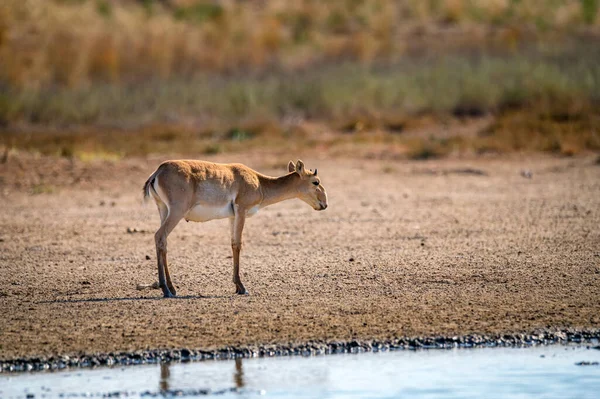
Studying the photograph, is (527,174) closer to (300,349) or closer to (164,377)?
(300,349)

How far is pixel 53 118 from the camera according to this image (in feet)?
89.4

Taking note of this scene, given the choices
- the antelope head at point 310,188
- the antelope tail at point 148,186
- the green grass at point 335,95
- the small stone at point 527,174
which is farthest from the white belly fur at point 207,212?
the green grass at point 335,95

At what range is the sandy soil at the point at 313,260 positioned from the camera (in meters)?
10.2

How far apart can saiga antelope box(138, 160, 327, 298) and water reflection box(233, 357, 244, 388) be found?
6.88 feet

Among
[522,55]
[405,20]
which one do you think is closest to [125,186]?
[522,55]

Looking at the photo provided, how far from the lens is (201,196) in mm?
11500

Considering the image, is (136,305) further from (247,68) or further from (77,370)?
(247,68)

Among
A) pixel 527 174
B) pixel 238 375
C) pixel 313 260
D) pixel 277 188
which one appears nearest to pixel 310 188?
pixel 277 188

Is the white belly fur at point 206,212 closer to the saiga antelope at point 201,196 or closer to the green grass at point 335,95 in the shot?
the saiga antelope at point 201,196

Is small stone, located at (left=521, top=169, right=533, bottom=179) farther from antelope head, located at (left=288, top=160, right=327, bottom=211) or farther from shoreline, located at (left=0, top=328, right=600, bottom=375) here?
shoreline, located at (left=0, top=328, right=600, bottom=375)

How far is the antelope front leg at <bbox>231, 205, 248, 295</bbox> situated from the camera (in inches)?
448

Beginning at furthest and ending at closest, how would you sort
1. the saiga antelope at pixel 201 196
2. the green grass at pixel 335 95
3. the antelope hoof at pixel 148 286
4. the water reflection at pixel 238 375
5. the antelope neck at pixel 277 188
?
the green grass at pixel 335 95, the antelope neck at pixel 277 188, the antelope hoof at pixel 148 286, the saiga antelope at pixel 201 196, the water reflection at pixel 238 375

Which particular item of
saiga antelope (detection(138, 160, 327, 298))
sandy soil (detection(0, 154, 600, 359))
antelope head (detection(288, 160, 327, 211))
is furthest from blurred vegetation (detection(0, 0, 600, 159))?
Answer: saiga antelope (detection(138, 160, 327, 298))

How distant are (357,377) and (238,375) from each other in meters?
1.05
